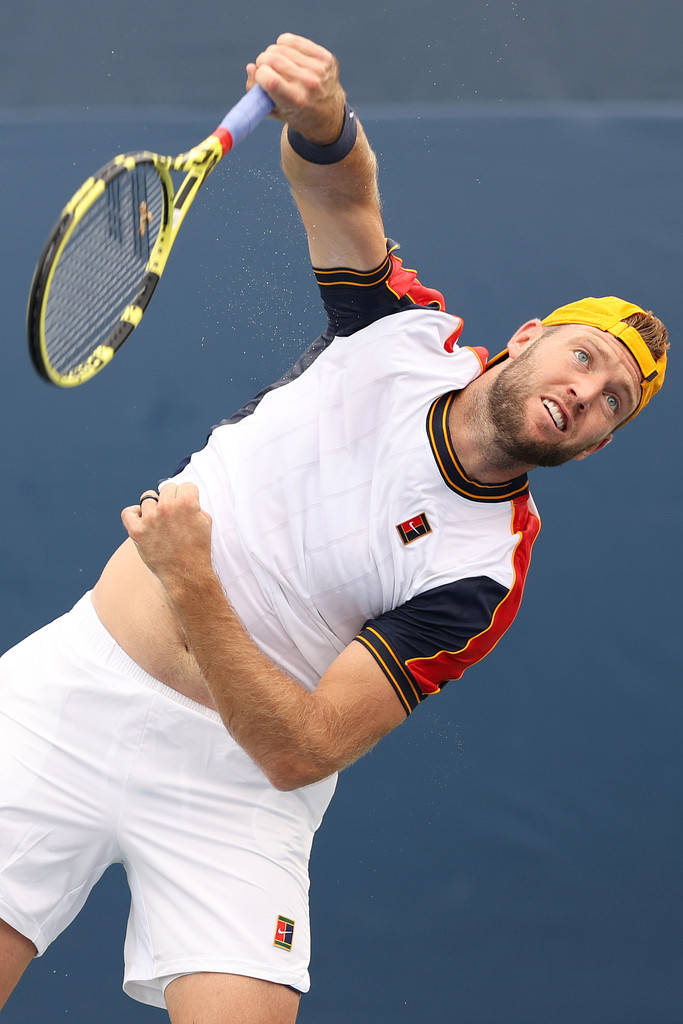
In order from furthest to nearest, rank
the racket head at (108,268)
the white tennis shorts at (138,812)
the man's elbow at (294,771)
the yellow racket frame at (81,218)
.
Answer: the white tennis shorts at (138,812) < the man's elbow at (294,771) < the racket head at (108,268) < the yellow racket frame at (81,218)

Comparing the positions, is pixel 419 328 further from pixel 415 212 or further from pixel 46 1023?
pixel 46 1023

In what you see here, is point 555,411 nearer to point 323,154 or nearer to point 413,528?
point 413,528

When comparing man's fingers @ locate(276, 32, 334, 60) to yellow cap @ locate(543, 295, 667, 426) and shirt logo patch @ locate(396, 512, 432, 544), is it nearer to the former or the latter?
yellow cap @ locate(543, 295, 667, 426)

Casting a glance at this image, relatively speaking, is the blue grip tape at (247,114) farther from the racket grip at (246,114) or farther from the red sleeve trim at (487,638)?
the red sleeve trim at (487,638)

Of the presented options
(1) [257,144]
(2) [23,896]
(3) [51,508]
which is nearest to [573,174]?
(1) [257,144]

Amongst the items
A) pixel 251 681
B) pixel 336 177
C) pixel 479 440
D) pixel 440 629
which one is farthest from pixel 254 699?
pixel 336 177

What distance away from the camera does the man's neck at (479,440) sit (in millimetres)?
1660

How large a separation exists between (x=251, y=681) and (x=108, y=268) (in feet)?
1.70

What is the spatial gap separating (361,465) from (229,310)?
1034 mm

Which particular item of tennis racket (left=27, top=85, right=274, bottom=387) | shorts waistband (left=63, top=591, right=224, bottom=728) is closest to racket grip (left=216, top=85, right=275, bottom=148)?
tennis racket (left=27, top=85, right=274, bottom=387)

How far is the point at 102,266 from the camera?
152cm

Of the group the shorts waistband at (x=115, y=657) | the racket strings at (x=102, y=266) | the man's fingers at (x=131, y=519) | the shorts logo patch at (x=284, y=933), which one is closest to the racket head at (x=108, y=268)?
the racket strings at (x=102, y=266)

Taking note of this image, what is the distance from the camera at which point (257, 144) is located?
2.61 m

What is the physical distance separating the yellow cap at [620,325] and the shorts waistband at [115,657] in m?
0.69
